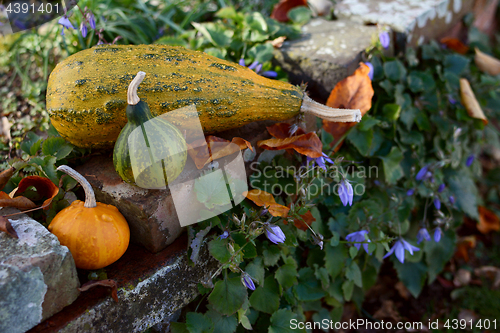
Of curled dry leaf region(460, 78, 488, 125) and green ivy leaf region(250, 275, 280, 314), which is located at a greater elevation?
curled dry leaf region(460, 78, 488, 125)

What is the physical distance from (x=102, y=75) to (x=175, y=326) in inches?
47.4

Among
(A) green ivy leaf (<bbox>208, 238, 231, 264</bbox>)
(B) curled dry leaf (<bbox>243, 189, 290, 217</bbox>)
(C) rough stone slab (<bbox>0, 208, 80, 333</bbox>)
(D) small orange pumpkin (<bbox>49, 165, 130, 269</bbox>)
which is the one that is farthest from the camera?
(B) curled dry leaf (<bbox>243, 189, 290, 217</bbox>)

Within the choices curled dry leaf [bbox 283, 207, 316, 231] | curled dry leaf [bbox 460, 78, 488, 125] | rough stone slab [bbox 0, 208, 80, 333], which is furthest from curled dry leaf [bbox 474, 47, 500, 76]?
rough stone slab [bbox 0, 208, 80, 333]

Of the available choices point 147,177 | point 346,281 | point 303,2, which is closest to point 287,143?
point 147,177

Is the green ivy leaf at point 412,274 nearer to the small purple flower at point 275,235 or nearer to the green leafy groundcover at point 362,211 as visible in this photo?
the green leafy groundcover at point 362,211

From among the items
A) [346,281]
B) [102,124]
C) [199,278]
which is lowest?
[346,281]

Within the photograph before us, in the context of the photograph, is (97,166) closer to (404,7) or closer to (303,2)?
(303,2)

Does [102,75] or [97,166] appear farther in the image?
[97,166]

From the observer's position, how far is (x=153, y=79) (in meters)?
1.54

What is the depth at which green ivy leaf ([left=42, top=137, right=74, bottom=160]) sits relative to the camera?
5.55ft

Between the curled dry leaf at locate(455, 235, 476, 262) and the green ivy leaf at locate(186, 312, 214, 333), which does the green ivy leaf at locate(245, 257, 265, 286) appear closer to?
the green ivy leaf at locate(186, 312, 214, 333)

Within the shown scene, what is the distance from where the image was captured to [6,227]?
1260 millimetres

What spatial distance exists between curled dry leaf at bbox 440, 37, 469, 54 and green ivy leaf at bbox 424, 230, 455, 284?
1.78 m

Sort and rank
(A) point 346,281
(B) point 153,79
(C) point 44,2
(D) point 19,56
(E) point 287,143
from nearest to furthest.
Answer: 1. (B) point 153,79
2. (E) point 287,143
3. (A) point 346,281
4. (D) point 19,56
5. (C) point 44,2
